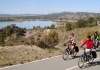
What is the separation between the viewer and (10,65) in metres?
11.9

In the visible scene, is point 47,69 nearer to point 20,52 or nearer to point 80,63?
point 80,63

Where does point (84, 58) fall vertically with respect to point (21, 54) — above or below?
above

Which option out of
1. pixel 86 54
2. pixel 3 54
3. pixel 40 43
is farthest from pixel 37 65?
pixel 40 43

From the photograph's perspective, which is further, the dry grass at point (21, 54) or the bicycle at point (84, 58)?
the dry grass at point (21, 54)

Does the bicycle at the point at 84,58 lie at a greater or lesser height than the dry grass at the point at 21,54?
greater

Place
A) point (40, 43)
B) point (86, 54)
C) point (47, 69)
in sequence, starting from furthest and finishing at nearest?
point (40, 43)
point (86, 54)
point (47, 69)

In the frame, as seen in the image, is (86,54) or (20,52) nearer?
(86,54)

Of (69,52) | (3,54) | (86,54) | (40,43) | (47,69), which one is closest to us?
(47,69)

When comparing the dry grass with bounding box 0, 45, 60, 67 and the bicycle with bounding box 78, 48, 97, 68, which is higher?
the bicycle with bounding box 78, 48, 97, 68

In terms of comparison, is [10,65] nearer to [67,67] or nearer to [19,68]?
[19,68]

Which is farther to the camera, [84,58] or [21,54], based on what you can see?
[21,54]

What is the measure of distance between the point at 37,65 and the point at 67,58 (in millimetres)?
2839

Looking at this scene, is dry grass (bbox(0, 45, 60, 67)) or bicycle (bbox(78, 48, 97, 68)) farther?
dry grass (bbox(0, 45, 60, 67))

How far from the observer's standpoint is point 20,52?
16.2 m
